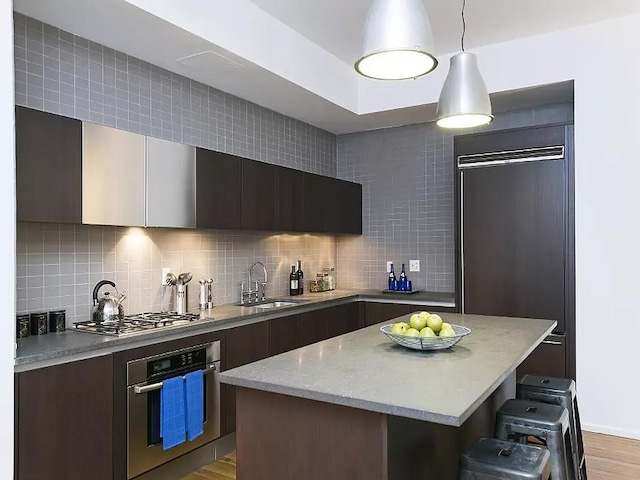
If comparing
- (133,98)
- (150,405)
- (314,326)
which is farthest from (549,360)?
(133,98)

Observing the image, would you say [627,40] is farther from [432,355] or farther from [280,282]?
[280,282]

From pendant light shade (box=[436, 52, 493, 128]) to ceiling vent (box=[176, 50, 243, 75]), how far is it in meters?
1.53

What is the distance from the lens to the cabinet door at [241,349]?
3.32 meters

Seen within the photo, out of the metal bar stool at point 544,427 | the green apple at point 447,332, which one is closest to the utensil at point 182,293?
the green apple at point 447,332

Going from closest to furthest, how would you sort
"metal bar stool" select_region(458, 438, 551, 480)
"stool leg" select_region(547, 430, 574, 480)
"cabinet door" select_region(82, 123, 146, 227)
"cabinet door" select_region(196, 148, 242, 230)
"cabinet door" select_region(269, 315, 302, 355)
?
"metal bar stool" select_region(458, 438, 551, 480), "stool leg" select_region(547, 430, 574, 480), "cabinet door" select_region(82, 123, 146, 227), "cabinet door" select_region(196, 148, 242, 230), "cabinet door" select_region(269, 315, 302, 355)

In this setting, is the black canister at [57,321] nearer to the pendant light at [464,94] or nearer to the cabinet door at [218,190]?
the cabinet door at [218,190]

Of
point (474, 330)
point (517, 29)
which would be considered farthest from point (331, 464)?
point (517, 29)

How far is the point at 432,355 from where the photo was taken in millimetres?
2193

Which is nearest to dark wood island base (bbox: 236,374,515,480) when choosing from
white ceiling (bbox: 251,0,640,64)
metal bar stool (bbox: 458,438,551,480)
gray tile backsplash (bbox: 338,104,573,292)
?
metal bar stool (bbox: 458,438,551,480)

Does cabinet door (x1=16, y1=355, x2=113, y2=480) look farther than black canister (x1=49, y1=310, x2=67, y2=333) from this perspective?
No

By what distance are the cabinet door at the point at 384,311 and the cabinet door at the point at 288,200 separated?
99cm

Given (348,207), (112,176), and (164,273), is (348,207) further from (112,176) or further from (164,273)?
(112,176)

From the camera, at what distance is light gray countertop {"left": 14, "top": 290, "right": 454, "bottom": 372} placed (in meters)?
2.30

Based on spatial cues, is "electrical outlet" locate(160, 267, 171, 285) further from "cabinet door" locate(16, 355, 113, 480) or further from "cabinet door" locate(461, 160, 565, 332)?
"cabinet door" locate(461, 160, 565, 332)
